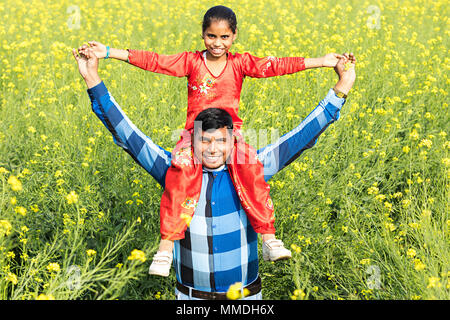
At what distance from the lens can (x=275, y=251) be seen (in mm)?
1683

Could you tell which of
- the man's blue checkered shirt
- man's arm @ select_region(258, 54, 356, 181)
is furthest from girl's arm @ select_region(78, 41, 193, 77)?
man's arm @ select_region(258, 54, 356, 181)

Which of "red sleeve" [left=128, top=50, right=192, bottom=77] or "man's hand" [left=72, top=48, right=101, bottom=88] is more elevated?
"red sleeve" [left=128, top=50, right=192, bottom=77]

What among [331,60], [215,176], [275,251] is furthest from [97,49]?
[275,251]

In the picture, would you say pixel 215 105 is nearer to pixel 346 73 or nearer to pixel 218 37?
pixel 218 37

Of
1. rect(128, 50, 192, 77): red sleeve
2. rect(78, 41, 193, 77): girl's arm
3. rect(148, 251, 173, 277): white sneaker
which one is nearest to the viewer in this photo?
rect(148, 251, 173, 277): white sneaker

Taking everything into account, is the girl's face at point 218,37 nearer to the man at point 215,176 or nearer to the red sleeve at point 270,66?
the red sleeve at point 270,66

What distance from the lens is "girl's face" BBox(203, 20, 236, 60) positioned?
6.63 ft

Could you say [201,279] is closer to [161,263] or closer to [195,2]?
[161,263]

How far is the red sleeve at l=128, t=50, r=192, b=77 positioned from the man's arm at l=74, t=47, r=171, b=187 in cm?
29

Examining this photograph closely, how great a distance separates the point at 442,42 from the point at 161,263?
448 cm

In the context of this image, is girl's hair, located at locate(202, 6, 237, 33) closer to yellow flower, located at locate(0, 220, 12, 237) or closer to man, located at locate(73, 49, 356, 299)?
Result: man, located at locate(73, 49, 356, 299)

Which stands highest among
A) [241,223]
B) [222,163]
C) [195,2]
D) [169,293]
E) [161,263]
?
[195,2]

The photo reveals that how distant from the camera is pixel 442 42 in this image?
509 centimetres

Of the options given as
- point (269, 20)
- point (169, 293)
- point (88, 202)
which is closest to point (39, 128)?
point (88, 202)
